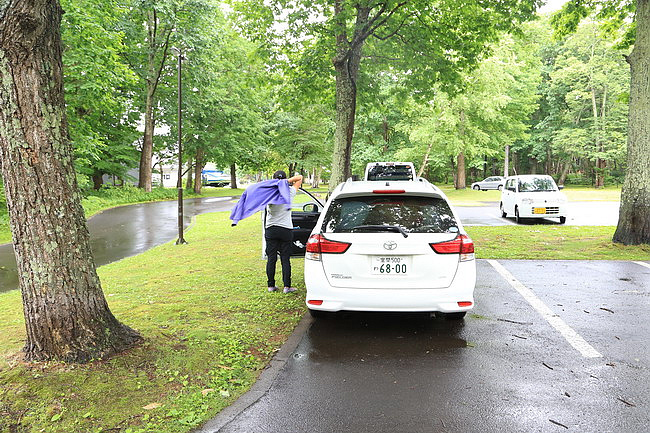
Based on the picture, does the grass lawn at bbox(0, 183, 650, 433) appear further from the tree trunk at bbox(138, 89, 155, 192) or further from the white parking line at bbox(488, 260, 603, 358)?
the tree trunk at bbox(138, 89, 155, 192)

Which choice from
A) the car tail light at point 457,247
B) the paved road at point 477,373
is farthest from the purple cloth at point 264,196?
the car tail light at point 457,247

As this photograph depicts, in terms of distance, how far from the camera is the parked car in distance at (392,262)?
4.85 metres

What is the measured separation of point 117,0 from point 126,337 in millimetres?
30434

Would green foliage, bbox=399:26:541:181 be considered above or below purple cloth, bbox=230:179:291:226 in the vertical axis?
above

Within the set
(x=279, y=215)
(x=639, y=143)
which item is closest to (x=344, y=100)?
(x=639, y=143)

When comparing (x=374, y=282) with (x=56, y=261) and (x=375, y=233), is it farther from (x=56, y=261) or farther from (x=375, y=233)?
(x=56, y=261)

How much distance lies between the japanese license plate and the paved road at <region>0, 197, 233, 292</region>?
7377 millimetres

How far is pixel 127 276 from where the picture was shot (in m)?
9.05

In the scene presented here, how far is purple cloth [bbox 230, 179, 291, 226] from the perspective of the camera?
6.77 metres

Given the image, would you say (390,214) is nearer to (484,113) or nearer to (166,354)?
(166,354)

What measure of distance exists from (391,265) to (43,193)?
3.14m

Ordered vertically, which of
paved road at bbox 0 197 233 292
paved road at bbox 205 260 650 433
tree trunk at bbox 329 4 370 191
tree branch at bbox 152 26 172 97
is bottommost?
paved road at bbox 0 197 233 292

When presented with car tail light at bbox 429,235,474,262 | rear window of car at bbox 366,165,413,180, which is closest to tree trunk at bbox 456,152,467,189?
rear window of car at bbox 366,165,413,180

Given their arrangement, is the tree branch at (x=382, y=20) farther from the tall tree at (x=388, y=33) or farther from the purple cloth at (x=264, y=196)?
the purple cloth at (x=264, y=196)
